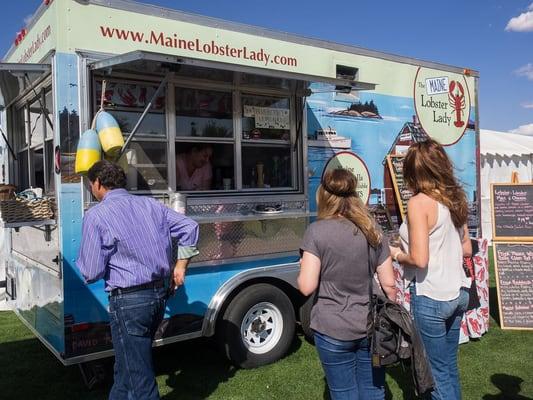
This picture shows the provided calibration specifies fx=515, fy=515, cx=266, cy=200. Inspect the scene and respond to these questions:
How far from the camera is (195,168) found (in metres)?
4.30

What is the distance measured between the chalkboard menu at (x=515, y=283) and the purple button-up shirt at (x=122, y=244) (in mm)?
4156

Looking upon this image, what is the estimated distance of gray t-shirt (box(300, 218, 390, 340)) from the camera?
2386 millimetres

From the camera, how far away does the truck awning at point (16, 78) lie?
377cm

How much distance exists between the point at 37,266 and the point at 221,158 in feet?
5.77

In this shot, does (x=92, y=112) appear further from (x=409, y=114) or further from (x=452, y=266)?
(x=409, y=114)

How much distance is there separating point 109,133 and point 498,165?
11483 millimetres

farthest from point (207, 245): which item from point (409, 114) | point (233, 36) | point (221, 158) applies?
point (409, 114)

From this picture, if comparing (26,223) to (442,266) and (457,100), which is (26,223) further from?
(457,100)

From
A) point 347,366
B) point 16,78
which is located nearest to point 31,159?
point 16,78

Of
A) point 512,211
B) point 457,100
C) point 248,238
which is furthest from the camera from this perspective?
point 457,100

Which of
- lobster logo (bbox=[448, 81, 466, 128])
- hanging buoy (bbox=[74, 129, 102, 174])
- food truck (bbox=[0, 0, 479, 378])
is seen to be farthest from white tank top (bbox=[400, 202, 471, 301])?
lobster logo (bbox=[448, 81, 466, 128])

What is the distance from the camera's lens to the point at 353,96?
5.27 m

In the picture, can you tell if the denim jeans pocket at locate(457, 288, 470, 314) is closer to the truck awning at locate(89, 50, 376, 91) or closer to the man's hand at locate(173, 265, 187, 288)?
the man's hand at locate(173, 265, 187, 288)

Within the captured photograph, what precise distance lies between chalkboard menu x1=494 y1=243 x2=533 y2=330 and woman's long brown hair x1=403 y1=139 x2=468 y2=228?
3398mm
